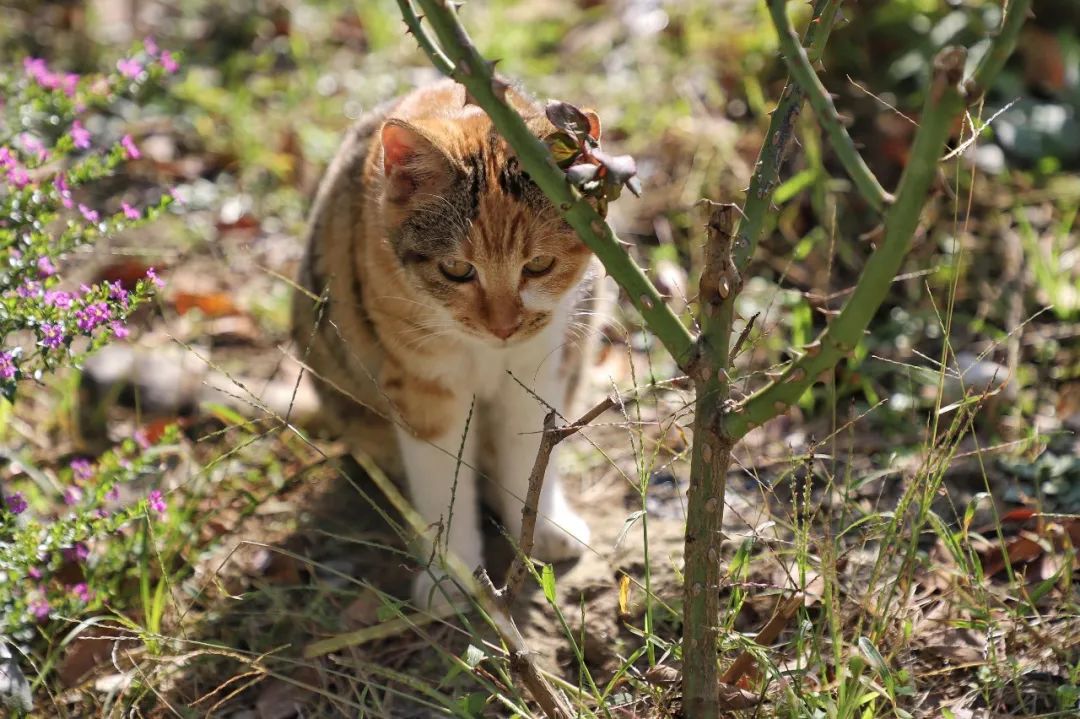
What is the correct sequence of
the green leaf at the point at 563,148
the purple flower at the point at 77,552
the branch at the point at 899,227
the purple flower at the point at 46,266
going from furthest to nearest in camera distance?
the purple flower at the point at 77,552 < the purple flower at the point at 46,266 < the green leaf at the point at 563,148 < the branch at the point at 899,227

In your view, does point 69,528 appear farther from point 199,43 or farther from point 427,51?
point 199,43

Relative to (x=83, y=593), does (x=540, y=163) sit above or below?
above

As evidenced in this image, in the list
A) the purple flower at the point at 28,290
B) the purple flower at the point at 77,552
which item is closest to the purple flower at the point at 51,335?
the purple flower at the point at 28,290

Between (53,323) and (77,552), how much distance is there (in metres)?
0.76

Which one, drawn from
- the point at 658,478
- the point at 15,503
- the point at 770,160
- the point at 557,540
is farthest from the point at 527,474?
the point at 770,160

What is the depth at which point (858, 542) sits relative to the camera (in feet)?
8.00

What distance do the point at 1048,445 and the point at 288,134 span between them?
3581 mm

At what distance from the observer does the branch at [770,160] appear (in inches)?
86.0

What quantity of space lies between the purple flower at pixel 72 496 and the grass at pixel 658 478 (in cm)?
19

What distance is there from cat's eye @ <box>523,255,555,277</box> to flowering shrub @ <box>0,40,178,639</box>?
35.6 inches

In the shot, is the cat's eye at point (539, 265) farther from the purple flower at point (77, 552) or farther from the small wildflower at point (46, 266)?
the purple flower at point (77, 552)

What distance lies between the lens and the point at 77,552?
2.99 metres

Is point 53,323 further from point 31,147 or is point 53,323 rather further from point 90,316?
point 31,147

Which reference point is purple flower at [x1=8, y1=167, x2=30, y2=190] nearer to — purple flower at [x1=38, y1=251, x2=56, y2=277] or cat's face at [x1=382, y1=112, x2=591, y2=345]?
purple flower at [x1=38, y1=251, x2=56, y2=277]
